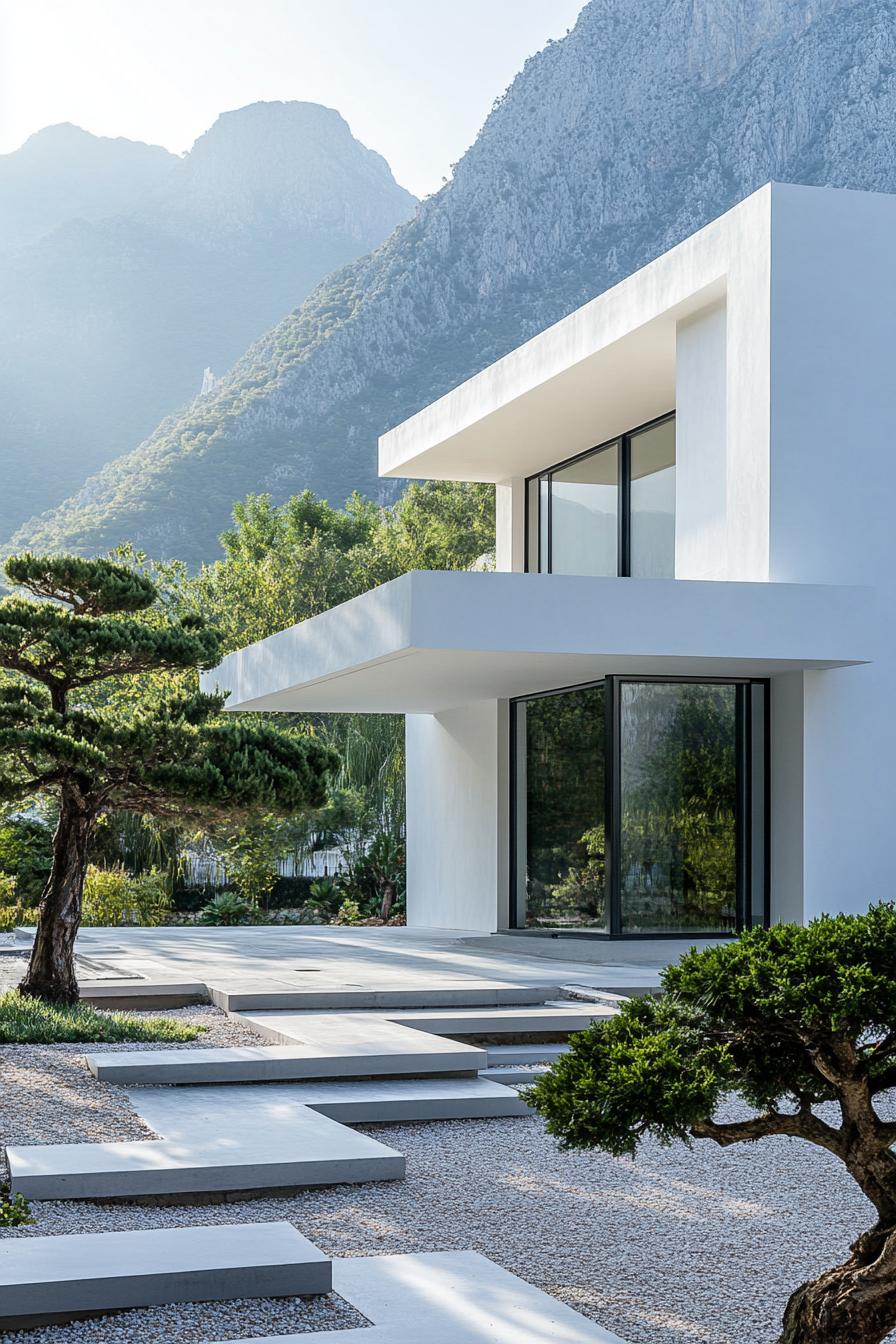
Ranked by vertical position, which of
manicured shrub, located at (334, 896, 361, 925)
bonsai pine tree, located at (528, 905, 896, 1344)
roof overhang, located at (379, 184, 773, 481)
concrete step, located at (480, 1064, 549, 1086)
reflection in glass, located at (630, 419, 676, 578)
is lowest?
manicured shrub, located at (334, 896, 361, 925)

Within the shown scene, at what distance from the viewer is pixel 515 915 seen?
15.8 meters

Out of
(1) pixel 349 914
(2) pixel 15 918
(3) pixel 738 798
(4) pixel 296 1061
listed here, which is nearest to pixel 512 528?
(3) pixel 738 798

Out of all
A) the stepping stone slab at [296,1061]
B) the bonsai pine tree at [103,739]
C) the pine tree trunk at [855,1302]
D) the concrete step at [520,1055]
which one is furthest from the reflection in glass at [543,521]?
the pine tree trunk at [855,1302]

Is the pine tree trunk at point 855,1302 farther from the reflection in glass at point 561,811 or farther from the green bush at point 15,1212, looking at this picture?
the reflection in glass at point 561,811

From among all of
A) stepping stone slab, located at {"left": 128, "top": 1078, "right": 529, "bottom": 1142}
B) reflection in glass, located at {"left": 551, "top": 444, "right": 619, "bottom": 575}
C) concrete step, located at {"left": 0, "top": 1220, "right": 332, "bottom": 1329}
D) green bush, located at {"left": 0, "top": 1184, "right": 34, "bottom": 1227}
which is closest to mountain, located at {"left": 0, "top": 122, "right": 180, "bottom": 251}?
reflection in glass, located at {"left": 551, "top": 444, "right": 619, "bottom": 575}

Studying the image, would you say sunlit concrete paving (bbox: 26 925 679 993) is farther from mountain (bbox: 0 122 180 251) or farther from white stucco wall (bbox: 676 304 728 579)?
mountain (bbox: 0 122 180 251)

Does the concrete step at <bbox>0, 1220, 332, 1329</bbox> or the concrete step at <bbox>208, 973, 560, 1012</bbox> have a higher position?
the concrete step at <bbox>0, 1220, 332, 1329</bbox>

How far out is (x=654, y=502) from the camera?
14.9 metres

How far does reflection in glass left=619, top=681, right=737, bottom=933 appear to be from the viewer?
12.9m

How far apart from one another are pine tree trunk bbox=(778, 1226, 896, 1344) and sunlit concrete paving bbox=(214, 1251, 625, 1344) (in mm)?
520

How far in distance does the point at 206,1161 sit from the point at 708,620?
282 inches

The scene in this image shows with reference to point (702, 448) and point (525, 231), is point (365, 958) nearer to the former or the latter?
point (702, 448)

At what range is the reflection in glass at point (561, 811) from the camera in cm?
1334

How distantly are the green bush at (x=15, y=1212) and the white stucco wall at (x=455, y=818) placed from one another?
11467 mm
